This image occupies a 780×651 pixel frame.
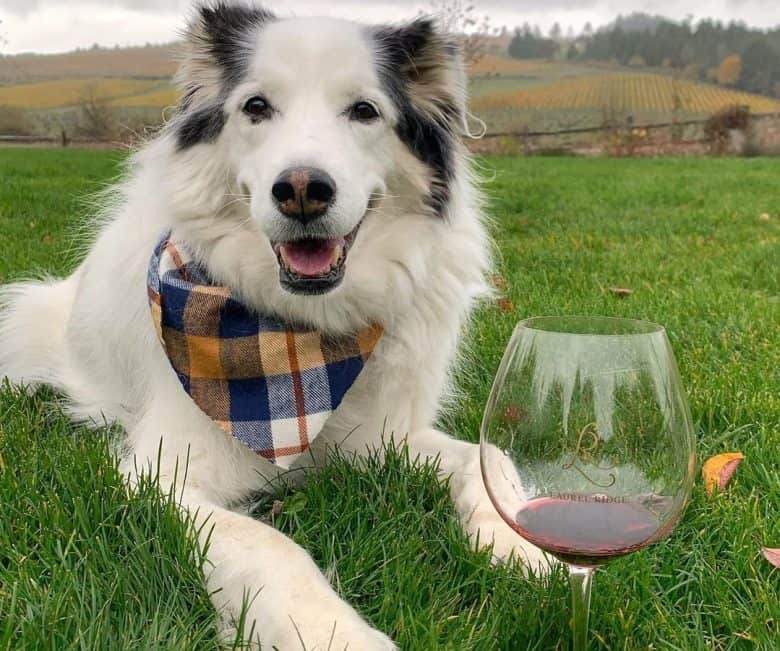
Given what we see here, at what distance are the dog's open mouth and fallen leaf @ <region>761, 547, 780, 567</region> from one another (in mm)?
1350

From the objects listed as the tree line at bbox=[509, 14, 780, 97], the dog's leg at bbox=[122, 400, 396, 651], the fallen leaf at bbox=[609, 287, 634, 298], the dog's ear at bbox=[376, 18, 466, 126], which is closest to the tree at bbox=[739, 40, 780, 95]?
the tree line at bbox=[509, 14, 780, 97]

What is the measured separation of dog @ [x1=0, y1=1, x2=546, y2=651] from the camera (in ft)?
7.84

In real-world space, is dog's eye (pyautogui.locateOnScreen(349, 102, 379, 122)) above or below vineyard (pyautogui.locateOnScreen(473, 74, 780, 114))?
above

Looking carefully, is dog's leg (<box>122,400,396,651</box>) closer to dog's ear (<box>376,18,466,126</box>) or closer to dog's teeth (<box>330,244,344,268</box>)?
dog's teeth (<box>330,244,344,268</box>)

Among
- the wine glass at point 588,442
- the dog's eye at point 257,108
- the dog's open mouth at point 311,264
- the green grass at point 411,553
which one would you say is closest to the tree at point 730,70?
the green grass at point 411,553

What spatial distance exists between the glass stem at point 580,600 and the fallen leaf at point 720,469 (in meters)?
1.01

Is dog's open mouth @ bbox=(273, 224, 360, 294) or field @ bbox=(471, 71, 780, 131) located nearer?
dog's open mouth @ bbox=(273, 224, 360, 294)

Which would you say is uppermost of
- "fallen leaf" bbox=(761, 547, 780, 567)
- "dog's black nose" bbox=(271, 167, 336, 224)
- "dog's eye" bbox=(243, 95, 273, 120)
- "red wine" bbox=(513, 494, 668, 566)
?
"dog's eye" bbox=(243, 95, 273, 120)

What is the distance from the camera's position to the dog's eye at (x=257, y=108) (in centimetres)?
256

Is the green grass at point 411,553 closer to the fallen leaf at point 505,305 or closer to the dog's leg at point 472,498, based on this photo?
the dog's leg at point 472,498

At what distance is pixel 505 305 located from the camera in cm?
455

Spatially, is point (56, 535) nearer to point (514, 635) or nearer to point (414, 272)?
point (514, 635)

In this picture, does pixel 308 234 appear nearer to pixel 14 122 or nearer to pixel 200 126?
pixel 200 126

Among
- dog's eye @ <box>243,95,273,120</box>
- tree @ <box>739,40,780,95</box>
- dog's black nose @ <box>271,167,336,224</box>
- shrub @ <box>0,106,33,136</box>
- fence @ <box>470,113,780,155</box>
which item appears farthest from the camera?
tree @ <box>739,40,780,95</box>
